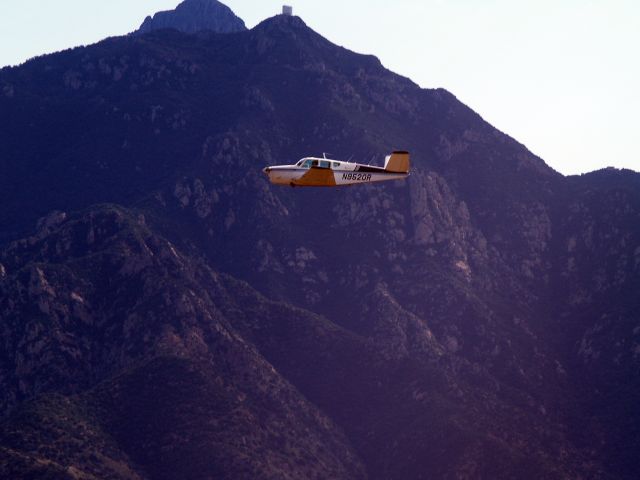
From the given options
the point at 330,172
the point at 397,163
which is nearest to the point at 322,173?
the point at 330,172

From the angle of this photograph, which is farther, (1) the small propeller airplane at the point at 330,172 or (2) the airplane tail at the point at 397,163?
(2) the airplane tail at the point at 397,163

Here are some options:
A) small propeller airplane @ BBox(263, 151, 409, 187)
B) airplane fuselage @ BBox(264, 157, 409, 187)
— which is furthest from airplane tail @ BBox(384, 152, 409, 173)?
airplane fuselage @ BBox(264, 157, 409, 187)

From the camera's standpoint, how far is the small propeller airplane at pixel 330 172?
16362cm

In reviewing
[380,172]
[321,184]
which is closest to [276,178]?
[321,184]

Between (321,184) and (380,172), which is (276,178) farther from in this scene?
(380,172)

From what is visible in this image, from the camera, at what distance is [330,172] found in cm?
16762

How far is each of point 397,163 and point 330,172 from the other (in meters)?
13.2

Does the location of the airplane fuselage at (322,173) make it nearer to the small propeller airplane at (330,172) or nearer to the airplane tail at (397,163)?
the small propeller airplane at (330,172)

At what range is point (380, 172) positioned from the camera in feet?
565

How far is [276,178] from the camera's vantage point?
163875mm

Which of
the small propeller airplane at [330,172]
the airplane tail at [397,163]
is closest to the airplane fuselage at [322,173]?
the small propeller airplane at [330,172]

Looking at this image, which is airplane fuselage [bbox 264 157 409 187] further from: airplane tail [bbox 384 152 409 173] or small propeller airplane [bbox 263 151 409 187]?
airplane tail [bbox 384 152 409 173]

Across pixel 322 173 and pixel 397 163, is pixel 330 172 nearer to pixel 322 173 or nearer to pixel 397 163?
pixel 322 173

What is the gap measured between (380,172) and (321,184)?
13.0 metres
